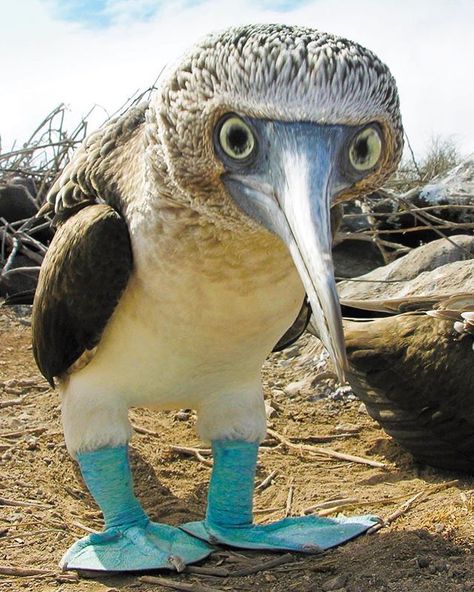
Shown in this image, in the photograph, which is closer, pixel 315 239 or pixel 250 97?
pixel 315 239

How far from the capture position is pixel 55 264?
333 centimetres

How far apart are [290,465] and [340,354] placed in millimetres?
2504

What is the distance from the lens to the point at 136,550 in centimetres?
342

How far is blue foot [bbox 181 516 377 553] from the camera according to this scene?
350 centimetres

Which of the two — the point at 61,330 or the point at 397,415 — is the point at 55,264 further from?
the point at 397,415

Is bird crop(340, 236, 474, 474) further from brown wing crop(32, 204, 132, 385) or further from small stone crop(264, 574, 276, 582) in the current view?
brown wing crop(32, 204, 132, 385)

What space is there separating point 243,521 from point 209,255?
126 centimetres

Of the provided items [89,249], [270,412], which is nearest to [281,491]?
[270,412]

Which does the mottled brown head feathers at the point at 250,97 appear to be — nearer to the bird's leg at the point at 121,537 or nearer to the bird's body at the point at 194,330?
the bird's body at the point at 194,330

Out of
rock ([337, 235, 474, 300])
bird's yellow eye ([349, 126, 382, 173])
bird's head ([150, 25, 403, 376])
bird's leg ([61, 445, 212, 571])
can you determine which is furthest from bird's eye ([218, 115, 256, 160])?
rock ([337, 235, 474, 300])

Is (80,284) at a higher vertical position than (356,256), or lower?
higher

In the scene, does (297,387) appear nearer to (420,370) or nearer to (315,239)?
(420,370)

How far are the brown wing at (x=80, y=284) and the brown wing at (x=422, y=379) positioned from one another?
128 cm

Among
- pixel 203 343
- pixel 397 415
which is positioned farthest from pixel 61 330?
pixel 397 415
